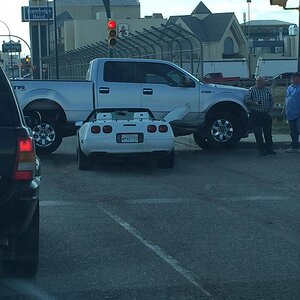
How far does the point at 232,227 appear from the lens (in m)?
8.86

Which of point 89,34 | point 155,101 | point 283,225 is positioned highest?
point 89,34

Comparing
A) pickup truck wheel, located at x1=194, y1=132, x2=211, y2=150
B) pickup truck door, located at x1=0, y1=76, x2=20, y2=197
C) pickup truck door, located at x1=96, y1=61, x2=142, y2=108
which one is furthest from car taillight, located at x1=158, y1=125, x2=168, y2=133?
pickup truck door, located at x1=0, y1=76, x2=20, y2=197

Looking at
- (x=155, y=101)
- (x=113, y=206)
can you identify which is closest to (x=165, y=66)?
(x=155, y=101)

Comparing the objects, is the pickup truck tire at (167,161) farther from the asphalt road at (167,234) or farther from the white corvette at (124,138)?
the asphalt road at (167,234)

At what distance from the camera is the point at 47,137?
16469 millimetres

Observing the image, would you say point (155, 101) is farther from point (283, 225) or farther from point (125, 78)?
point (283, 225)

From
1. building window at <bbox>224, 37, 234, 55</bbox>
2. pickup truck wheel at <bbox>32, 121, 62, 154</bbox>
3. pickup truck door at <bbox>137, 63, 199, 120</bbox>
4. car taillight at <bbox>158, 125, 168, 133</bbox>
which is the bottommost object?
pickup truck wheel at <bbox>32, 121, 62, 154</bbox>

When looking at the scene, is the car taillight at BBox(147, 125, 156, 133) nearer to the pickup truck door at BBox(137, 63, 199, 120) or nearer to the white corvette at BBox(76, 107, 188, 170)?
the white corvette at BBox(76, 107, 188, 170)

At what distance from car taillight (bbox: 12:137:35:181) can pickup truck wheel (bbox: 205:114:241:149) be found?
1145 centimetres

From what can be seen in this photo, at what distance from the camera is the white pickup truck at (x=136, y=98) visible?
16.4 metres

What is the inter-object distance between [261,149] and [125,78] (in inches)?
133

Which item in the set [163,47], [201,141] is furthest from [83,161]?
[163,47]

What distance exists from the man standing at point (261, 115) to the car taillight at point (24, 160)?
10.8 metres

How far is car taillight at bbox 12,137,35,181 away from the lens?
19.3 ft
